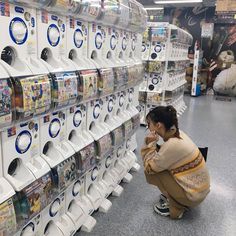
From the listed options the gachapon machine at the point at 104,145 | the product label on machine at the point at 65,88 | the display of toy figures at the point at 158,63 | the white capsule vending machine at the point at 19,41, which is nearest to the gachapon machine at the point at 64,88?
the product label on machine at the point at 65,88

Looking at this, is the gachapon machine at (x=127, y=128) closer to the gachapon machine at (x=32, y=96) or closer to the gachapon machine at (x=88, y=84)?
the gachapon machine at (x=88, y=84)

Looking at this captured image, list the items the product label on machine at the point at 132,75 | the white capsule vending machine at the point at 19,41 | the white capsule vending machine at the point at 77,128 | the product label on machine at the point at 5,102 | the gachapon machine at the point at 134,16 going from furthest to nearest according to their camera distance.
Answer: the product label on machine at the point at 132,75
the gachapon machine at the point at 134,16
the white capsule vending machine at the point at 77,128
the white capsule vending machine at the point at 19,41
the product label on machine at the point at 5,102

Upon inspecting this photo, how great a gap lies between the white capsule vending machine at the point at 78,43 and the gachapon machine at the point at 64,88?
17 centimetres

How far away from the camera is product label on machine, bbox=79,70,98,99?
1.93m

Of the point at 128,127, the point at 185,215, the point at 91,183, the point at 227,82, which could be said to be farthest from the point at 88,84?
the point at 227,82

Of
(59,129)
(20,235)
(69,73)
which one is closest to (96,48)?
(69,73)

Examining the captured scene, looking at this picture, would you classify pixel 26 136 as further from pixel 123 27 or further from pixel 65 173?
pixel 123 27

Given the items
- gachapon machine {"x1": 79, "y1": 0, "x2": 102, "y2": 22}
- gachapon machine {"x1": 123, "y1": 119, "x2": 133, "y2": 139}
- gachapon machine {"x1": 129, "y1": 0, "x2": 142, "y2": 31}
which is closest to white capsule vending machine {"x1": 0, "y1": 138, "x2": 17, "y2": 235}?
gachapon machine {"x1": 79, "y1": 0, "x2": 102, "y2": 22}

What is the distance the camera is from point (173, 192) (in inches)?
96.7

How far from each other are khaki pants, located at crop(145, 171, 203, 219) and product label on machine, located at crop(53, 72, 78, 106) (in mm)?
1108

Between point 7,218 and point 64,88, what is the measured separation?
2.56ft

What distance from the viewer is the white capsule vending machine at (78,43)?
1922mm

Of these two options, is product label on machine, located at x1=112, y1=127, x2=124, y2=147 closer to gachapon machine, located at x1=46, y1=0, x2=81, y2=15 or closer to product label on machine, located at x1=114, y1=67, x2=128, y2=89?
product label on machine, located at x1=114, y1=67, x2=128, y2=89

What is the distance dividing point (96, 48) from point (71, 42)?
386mm
